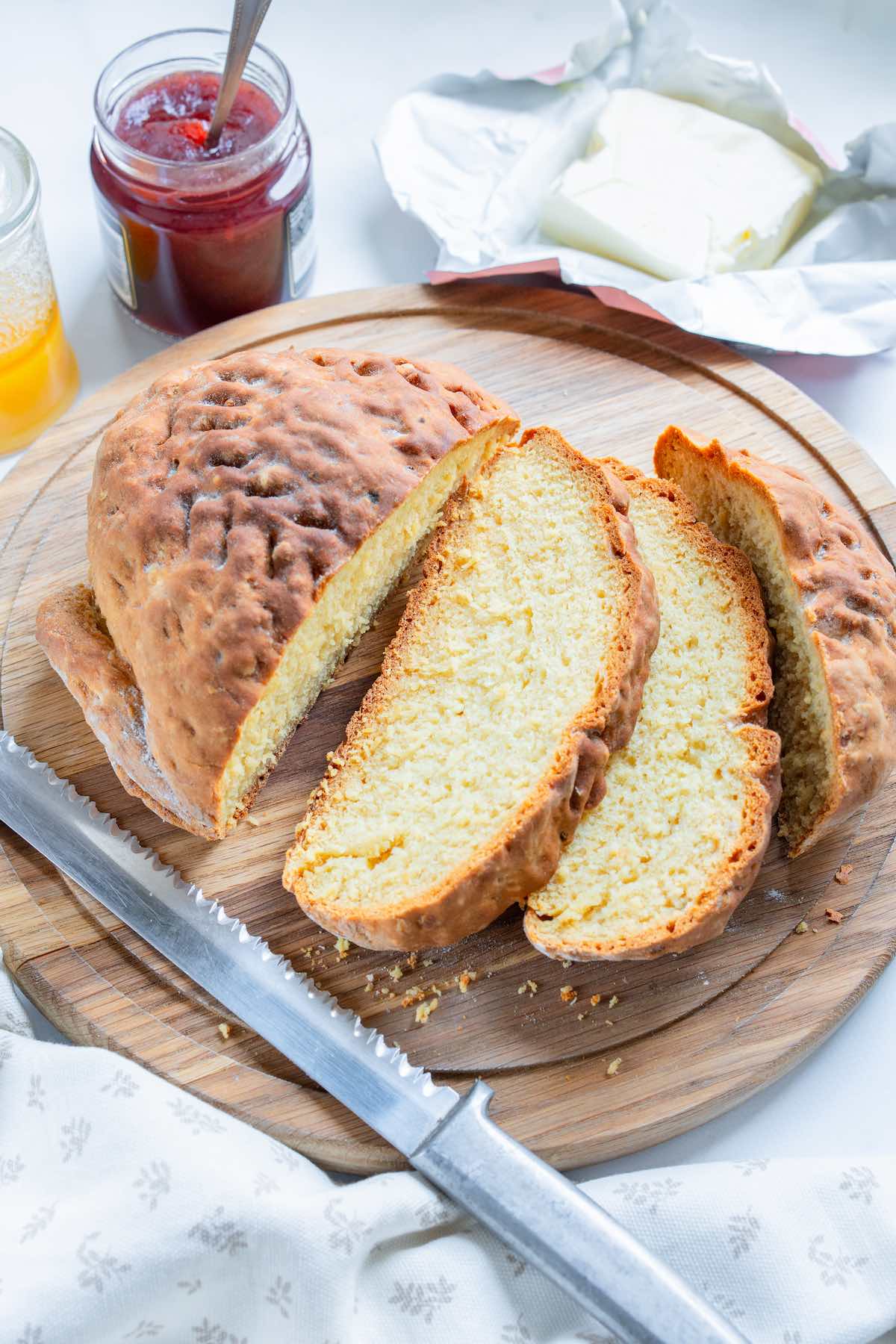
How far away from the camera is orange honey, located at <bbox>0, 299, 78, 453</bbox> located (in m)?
4.29

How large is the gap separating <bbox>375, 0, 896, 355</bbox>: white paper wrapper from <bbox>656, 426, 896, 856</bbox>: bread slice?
0.85m

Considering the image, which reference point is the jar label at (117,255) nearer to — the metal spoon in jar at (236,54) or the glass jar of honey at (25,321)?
the glass jar of honey at (25,321)

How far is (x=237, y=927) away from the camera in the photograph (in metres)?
3.52

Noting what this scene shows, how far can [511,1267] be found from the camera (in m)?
3.25

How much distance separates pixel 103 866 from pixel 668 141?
313 cm

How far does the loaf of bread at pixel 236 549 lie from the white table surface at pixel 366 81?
48.1 inches

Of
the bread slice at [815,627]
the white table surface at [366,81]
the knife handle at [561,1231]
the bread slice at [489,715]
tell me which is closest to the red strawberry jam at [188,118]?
the white table surface at [366,81]

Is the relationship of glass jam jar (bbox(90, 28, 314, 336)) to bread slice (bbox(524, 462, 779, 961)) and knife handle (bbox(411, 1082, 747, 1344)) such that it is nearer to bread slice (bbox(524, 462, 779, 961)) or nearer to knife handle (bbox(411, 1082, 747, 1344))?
bread slice (bbox(524, 462, 779, 961))

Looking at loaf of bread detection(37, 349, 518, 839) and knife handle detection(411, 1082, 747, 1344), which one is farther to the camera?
loaf of bread detection(37, 349, 518, 839)

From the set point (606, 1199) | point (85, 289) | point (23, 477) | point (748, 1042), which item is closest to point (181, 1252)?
point (606, 1199)

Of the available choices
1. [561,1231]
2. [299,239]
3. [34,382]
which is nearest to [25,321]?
[34,382]

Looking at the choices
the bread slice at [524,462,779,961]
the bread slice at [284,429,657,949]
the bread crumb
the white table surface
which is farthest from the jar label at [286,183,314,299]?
the bread crumb

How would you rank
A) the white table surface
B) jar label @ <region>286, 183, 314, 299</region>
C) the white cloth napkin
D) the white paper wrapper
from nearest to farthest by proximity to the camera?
the white cloth napkin, jar label @ <region>286, 183, 314, 299</region>, the white paper wrapper, the white table surface

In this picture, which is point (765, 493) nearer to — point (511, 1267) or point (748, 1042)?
point (748, 1042)
